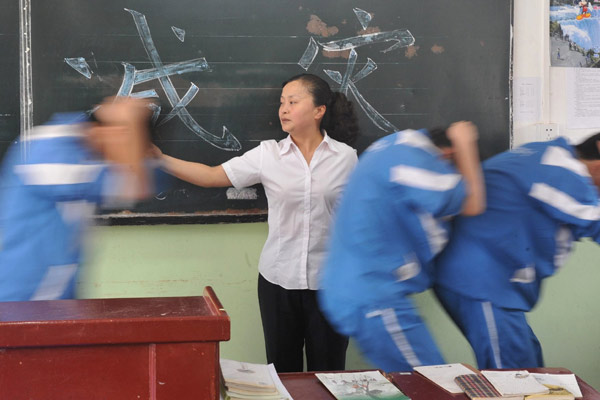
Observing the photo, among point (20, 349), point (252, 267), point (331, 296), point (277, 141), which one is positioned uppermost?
point (277, 141)

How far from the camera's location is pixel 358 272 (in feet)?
6.40

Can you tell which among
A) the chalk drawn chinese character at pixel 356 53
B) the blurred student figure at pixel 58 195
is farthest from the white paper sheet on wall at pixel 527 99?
the blurred student figure at pixel 58 195

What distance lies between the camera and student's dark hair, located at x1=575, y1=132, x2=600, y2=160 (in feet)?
7.36

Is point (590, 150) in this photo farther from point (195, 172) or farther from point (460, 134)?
point (195, 172)

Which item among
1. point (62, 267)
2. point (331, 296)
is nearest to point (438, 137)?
point (331, 296)

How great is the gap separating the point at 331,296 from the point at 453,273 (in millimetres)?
436

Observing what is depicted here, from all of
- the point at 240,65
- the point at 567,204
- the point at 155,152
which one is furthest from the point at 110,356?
the point at 240,65

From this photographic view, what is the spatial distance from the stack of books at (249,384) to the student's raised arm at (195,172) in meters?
1.20

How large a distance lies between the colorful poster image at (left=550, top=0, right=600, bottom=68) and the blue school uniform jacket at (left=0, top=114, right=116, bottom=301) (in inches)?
89.6

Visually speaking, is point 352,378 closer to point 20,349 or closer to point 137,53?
point 20,349

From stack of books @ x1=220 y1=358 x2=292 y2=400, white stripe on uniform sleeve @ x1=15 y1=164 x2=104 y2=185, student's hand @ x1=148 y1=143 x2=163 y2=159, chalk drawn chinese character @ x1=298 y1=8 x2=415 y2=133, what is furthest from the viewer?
chalk drawn chinese character @ x1=298 y1=8 x2=415 y2=133

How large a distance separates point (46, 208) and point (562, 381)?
1.49m

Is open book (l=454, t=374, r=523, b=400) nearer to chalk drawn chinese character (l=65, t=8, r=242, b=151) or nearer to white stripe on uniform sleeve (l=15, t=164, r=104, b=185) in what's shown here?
white stripe on uniform sleeve (l=15, t=164, r=104, b=185)

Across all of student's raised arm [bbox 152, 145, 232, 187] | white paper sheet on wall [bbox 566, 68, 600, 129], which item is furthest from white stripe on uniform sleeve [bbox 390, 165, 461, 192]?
white paper sheet on wall [bbox 566, 68, 600, 129]
